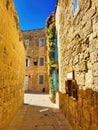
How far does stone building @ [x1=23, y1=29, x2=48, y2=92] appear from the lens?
68.6 ft

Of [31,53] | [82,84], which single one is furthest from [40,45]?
[82,84]

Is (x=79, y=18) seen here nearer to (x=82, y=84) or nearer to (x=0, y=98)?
(x=82, y=84)

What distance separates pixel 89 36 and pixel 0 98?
2502 millimetres

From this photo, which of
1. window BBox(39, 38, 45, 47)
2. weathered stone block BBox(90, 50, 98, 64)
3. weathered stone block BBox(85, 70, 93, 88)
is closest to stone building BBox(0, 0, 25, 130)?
weathered stone block BBox(85, 70, 93, 88)

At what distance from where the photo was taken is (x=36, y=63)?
2141cm

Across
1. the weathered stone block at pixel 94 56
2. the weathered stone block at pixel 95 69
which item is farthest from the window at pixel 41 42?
the weathered stone block at pixel 95 69

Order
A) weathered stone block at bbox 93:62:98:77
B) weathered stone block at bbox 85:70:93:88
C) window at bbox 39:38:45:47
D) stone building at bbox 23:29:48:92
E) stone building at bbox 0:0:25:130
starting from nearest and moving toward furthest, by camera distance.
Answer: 1. weathered stone block at bbox 93:62:98:77
2. weathered stone block at bbox 85:70:93:88
3. stone building at bbox 0:0:25:130
4. stone building at bbox 23:29:48:92
5. window at bbox 39:38:45:47

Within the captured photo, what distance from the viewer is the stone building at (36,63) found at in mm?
20905

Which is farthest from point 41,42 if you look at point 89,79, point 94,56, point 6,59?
point 94,56

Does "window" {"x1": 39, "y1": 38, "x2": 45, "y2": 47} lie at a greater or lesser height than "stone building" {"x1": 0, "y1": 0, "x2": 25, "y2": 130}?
greater

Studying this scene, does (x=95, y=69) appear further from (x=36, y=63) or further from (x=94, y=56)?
(x=36, y=63)

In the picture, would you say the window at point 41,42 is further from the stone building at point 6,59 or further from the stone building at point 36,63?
the stone building at point 6,59

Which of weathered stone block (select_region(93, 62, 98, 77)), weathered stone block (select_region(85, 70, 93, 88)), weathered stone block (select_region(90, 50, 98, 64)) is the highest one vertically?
weathered stone block (select_region(90, 50, 98, 64))

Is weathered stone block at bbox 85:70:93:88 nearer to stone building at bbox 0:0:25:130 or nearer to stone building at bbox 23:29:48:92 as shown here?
stone building at bbox 0:0:25:130
